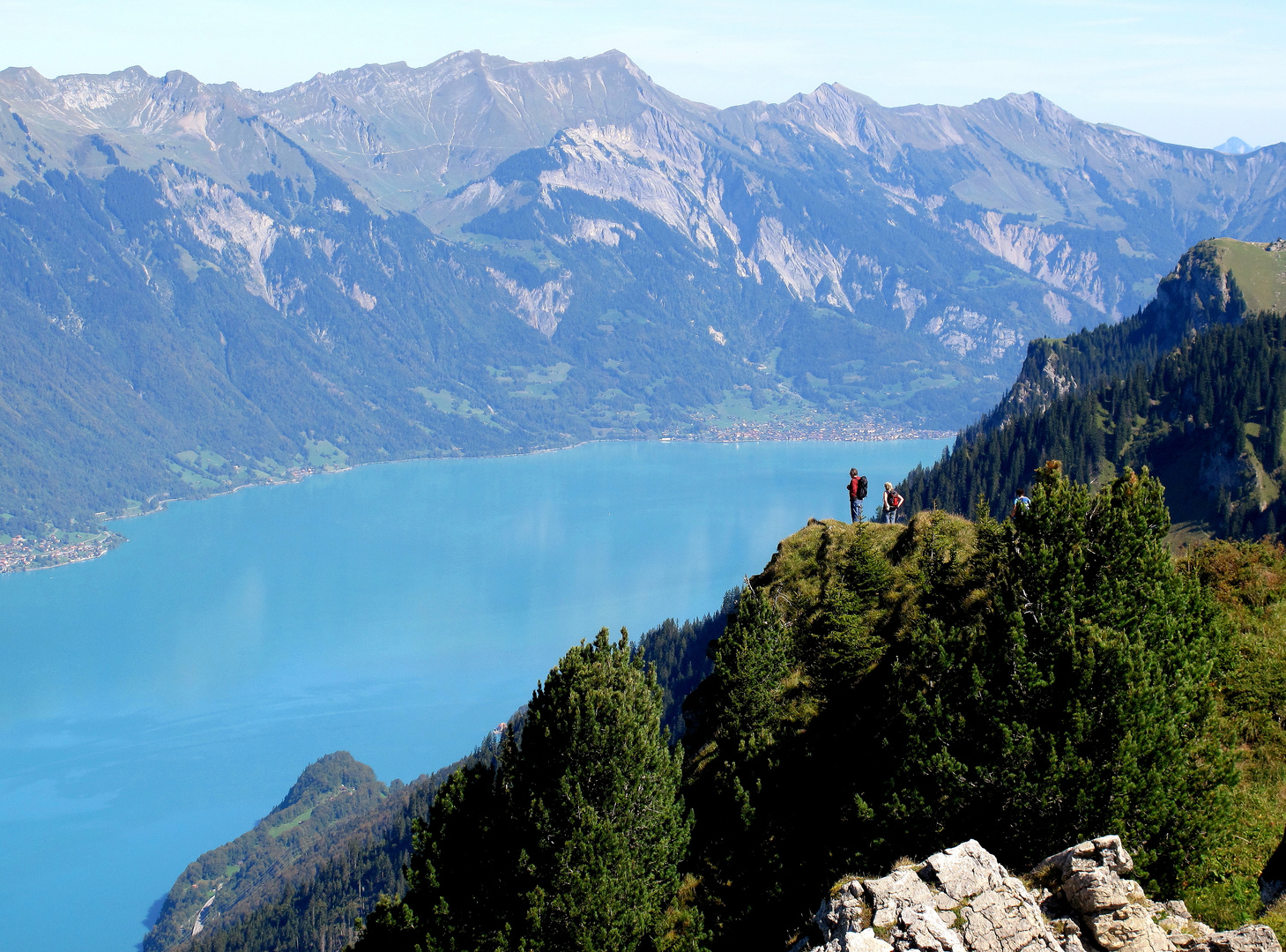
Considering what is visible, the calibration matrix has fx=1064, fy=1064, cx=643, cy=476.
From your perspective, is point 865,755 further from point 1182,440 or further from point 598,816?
point 1182,440

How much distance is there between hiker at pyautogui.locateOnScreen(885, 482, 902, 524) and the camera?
3925 centimetres

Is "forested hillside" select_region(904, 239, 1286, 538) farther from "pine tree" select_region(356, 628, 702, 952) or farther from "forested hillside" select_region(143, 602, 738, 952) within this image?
"pine tree" select_region(356, 628, 702, 952)

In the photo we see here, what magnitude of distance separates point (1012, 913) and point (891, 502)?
2389cm

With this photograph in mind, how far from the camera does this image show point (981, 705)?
2166cm

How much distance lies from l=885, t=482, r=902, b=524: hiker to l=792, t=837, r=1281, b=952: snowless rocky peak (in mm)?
21683

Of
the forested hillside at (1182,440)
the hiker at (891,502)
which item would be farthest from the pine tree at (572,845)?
the forested hillside at (1182,440)

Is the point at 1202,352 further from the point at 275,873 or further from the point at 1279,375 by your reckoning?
the point at 275,873

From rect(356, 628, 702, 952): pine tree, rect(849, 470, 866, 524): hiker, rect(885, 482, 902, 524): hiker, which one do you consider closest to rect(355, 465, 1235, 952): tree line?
rect(356, 628, 702, 952): pine tree

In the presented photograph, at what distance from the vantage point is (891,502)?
3953cm

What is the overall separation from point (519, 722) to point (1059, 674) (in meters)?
113

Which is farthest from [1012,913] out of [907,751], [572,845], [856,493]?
[856,493]

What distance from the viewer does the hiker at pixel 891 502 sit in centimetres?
3925

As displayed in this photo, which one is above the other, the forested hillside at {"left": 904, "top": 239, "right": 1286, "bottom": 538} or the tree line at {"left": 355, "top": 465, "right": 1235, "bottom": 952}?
the forested hillside at {"left": 904, "top": 239, "right": 1286, "bottom": 538}

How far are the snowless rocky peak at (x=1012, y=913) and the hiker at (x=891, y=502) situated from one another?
21683 millimetres
